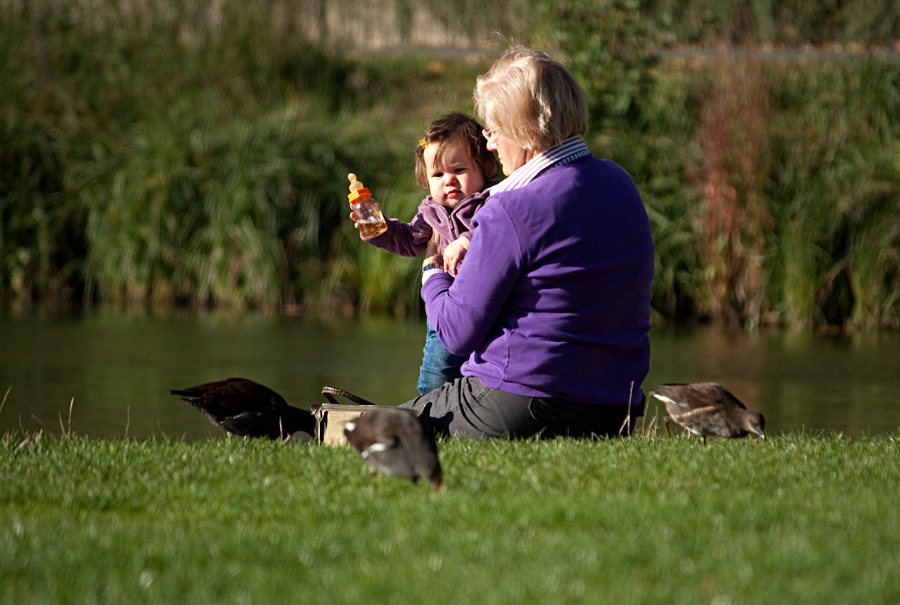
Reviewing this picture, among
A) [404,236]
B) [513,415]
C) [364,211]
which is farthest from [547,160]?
[404,236]

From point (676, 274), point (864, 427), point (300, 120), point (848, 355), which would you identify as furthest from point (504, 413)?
point (300, 120)

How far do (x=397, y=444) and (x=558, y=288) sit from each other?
93 centimetres

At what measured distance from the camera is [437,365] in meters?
4.60

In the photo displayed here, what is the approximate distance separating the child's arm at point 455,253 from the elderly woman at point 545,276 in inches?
5.7

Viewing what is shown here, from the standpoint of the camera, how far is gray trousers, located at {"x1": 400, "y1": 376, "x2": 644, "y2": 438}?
3.94m

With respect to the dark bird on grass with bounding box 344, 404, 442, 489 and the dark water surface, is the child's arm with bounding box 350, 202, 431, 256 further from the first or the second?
the dark bird on grass with bounding box 344, 404, 442, 489

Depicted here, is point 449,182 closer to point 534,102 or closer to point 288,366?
point 534,102

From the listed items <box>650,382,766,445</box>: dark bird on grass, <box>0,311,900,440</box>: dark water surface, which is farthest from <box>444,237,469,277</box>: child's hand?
<box>0,311,900,440</box>: dark water surface

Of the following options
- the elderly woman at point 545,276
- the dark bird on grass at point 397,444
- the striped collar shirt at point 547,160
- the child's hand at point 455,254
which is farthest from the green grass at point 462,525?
the striped collar shirt at point 547,160

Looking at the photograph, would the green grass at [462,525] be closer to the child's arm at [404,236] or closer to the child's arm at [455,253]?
the child's arm at [455,253]

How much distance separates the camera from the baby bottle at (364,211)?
454 centimetres

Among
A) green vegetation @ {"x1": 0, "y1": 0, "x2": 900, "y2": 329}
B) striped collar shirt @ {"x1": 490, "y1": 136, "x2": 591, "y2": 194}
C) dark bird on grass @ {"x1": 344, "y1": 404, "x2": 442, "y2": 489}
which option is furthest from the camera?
green vegetation @ {"x1": 0, "y1": 0, "x2": 900, "y2": 329}

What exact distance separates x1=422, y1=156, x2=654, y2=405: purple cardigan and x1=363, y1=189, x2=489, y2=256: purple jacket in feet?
1.62

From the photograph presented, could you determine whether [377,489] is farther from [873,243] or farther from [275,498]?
[873,243]
